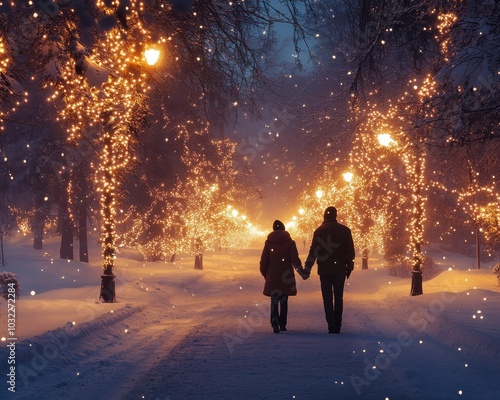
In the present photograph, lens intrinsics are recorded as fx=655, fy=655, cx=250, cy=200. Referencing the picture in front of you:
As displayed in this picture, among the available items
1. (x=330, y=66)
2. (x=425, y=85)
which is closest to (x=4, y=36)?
(x=425, y=85)

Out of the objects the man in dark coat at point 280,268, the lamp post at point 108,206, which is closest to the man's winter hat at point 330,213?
the man in dark coat at point 280,268

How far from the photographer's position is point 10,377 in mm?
7316

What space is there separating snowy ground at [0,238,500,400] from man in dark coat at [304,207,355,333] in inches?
17.3

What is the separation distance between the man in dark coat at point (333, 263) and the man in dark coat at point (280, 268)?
44cm

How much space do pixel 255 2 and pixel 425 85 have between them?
6986 millimetres

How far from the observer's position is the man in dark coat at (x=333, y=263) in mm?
11617

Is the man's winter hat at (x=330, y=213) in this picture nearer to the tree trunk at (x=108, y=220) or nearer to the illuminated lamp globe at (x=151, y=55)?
the illuminated lamp globe at (x=151, y=55)

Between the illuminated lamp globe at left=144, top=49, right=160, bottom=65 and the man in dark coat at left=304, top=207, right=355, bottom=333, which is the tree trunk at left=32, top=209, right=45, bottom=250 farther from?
the man in dark coat at left=304, top=207, right=355, bottom=333

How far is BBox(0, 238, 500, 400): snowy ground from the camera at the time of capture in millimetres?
7095

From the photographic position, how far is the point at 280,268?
1209cm

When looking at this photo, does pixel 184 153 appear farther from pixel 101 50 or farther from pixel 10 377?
pixel 10 377

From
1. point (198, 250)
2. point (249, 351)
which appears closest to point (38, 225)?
point (198, 250)

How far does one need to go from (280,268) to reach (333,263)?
101 centimetres

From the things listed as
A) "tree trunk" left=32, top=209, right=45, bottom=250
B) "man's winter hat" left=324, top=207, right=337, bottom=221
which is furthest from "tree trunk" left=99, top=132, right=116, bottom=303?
"tree trunk" left=32, top=209, right=45, bottom=250
